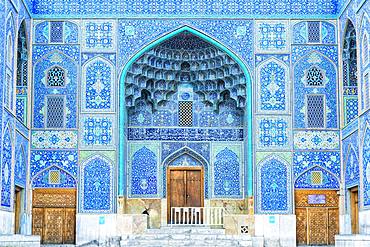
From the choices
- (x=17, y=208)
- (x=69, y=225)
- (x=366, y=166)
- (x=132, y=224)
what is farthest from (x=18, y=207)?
(x=366, y=166)

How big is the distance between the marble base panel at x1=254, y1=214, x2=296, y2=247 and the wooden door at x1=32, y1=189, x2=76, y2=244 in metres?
4.61

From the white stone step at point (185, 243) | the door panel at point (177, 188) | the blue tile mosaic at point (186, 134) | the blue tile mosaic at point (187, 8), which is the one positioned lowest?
the white stone step at point (185, 243)

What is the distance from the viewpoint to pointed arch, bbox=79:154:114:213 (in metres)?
18.0

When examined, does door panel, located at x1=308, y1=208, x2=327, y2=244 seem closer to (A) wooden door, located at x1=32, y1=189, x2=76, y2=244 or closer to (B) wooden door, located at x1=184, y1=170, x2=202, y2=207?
(B) wooden door, located at x1=184, y1=170, x2=202, y2=207

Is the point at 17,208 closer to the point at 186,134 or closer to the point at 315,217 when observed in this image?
the point at 186,134

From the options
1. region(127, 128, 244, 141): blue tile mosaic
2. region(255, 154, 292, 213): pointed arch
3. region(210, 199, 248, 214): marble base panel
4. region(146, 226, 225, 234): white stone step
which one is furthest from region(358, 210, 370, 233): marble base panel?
region(127, 128, 244, 141): blue tile mosaic

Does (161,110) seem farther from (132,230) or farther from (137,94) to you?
(132,230)

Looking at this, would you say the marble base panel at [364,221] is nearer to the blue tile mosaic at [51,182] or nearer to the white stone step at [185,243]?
the white stone step at [185,243]

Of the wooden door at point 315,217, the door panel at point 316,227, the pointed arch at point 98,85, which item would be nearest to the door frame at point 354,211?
the wooden door at point 315,217

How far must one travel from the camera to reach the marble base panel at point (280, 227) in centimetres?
1798

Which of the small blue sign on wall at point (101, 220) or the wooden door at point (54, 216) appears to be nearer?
the small blue sign on wall at point (101, 220)

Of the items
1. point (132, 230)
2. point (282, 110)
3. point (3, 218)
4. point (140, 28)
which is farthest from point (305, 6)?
point (3, 218)

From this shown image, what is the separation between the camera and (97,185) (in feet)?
59.5

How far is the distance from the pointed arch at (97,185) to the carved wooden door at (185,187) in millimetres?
2216
